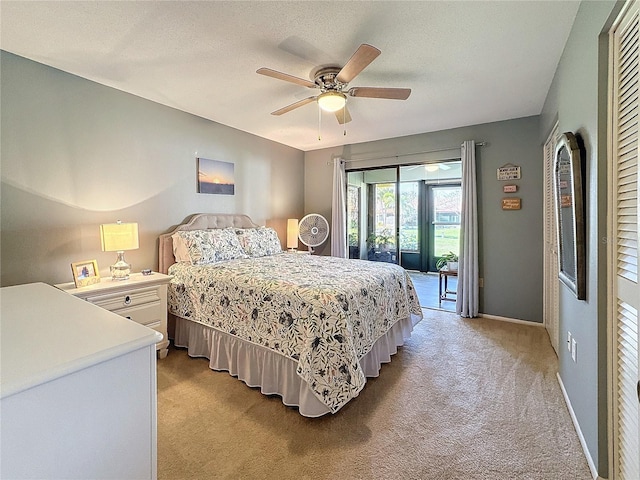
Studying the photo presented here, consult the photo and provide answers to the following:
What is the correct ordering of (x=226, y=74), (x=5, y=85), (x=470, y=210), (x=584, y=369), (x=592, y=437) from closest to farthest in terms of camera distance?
(x=592, y=437)
(x=584, y=369)
(x=5, y=85)
(x=226, y=74)
(x=470, y=210)

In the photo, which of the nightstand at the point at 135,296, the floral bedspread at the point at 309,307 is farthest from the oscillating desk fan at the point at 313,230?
the nightstand at the point at 135,296

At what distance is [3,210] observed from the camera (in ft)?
7.55

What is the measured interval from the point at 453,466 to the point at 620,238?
1.36 m

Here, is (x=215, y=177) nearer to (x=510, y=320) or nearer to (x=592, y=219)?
(x=592, y=219)

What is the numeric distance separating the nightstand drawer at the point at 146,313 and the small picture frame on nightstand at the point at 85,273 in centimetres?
36

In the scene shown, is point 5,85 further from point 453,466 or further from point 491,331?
point 491,331

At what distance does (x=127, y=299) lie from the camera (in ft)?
8.43

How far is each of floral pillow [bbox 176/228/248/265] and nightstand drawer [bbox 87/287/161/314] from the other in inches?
19.3

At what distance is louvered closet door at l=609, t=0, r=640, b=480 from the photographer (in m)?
1.17

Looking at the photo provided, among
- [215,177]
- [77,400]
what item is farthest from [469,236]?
[77,400]

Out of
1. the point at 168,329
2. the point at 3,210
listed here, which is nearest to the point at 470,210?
the point at 168,329

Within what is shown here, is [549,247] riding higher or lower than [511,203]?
lower

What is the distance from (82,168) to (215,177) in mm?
1423

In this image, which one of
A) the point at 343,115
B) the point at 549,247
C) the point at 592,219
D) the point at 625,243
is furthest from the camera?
the point at 549,247
